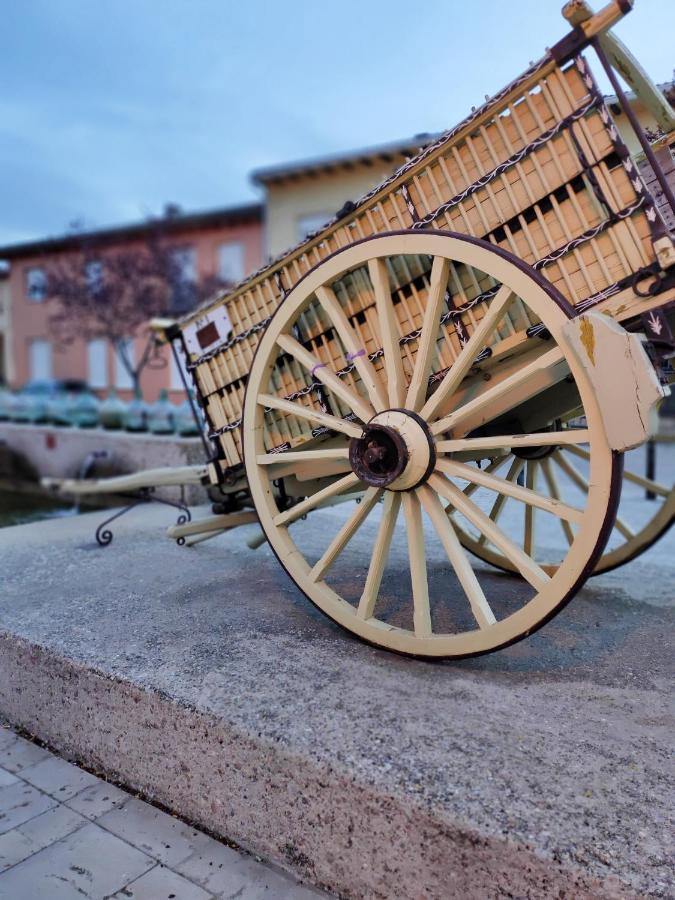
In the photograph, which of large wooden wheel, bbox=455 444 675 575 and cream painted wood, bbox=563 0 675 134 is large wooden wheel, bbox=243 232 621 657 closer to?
large wooden wheel, bbox=455 444 675 575

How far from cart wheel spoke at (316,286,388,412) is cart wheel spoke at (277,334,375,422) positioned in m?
0.05

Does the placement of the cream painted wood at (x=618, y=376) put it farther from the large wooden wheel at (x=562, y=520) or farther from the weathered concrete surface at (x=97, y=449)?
the weathered concrete surface at (x=97, y=449)

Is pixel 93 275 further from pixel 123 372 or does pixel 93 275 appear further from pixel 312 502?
pixel 312 502

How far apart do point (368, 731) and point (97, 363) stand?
24199 mm

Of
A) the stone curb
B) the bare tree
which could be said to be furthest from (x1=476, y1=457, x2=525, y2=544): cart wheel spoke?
the bare tree

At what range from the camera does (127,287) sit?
62.7ft

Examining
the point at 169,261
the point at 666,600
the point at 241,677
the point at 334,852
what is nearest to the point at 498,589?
the point at 666,600

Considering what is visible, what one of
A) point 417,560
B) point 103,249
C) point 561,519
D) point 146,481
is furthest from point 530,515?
point 103,249

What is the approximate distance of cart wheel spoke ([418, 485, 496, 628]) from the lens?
2326 mm

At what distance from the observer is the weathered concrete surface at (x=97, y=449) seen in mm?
7152

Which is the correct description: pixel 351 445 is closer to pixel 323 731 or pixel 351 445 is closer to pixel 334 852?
pixel 323 731

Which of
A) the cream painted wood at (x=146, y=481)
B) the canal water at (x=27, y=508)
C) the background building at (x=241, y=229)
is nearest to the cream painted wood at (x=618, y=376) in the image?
the cream painted wood at (x=146, y=481)

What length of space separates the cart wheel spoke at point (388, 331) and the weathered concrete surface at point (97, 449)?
3.96 m

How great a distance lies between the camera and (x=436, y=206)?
8.03 feet
